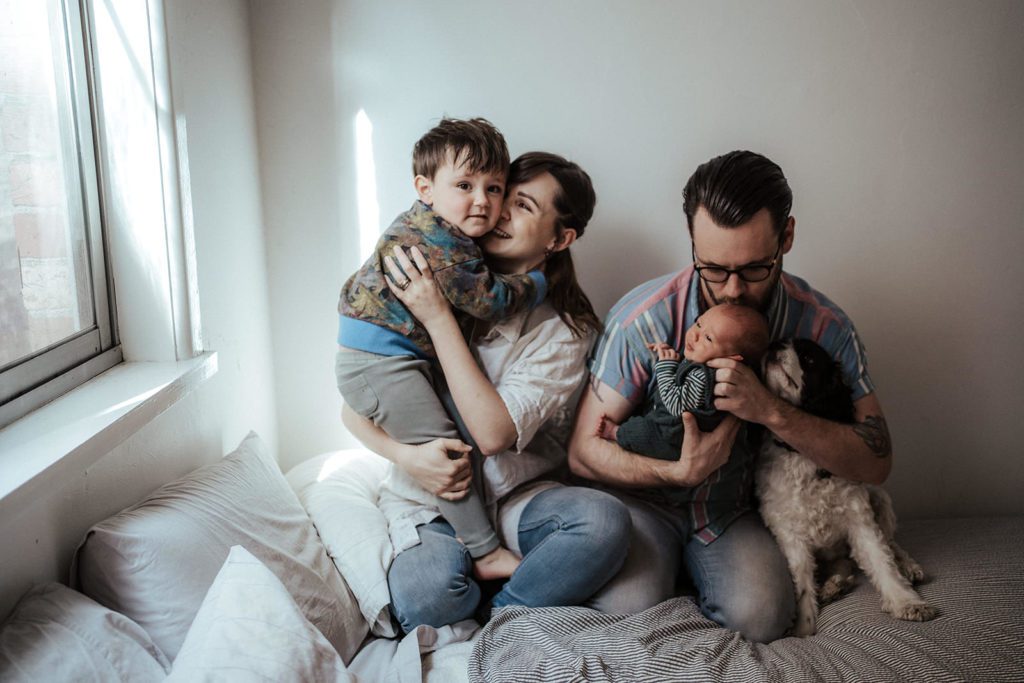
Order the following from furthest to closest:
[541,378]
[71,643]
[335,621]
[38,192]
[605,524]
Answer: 1. [541,378]
2. [605,524]
3. [335,621]
4. [38,192]
5. [71,643]

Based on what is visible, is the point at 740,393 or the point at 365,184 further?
the point at 365,184

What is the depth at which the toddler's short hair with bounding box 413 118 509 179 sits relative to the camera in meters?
1.66

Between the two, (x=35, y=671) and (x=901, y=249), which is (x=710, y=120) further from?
(x=35, y=671)

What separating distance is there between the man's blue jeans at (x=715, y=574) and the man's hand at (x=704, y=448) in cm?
19

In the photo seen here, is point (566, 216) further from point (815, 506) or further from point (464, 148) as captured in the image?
point (815, 506)

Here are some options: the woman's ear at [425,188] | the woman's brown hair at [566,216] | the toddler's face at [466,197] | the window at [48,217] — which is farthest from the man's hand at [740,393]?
the window at [48,217]

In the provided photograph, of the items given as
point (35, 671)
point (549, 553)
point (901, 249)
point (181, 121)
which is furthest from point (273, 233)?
point (901, 249)

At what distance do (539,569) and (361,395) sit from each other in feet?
1.78

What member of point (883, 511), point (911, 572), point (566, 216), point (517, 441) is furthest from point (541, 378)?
point (911, 572)

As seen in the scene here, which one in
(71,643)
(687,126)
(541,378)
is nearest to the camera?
(71,643)

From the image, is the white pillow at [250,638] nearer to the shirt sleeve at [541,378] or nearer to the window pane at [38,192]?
the window pane at [38,192]

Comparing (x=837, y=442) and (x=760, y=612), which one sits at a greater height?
(x=837, y=442)

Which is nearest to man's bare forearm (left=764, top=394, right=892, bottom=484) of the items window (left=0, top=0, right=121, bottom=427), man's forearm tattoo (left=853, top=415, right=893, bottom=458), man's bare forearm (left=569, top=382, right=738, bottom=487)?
man's forearm tattoo (left=853, top=415, right=893, bottom=458)

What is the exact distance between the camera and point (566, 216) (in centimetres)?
178
